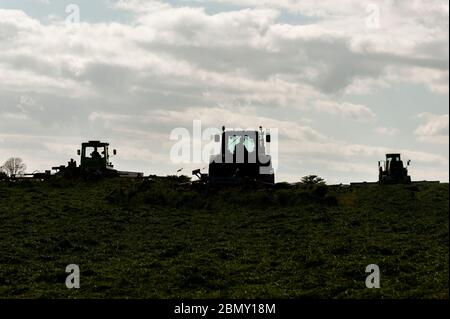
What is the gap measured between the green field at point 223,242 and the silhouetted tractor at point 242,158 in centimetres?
316

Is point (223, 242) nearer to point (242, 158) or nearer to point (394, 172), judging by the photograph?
point (242, 158)

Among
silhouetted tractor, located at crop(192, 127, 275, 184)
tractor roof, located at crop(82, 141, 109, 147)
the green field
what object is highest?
tractor roof, located at crop(82, 141, 109, 147)

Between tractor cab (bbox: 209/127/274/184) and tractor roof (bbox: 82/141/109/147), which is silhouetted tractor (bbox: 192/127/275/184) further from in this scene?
tractor roof (bbox: 82/141/109/147)

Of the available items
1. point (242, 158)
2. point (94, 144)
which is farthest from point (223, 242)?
point (94, 144)

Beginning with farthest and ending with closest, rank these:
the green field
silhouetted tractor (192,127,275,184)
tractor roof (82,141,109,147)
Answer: tractor roof (82,141,109,147)
silhouetted tractor (192,127,275,184)
the green field

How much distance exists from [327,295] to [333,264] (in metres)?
3.04

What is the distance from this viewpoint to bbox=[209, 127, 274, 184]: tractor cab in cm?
3656

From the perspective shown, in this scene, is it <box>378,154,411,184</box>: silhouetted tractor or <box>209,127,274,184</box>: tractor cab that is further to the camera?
<box>378,154,411,184</box>: silhouetted tractor

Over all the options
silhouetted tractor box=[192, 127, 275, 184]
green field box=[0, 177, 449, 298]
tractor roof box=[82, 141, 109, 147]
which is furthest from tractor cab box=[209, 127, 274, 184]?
tractor roof box=[82, 141, 109, 147]

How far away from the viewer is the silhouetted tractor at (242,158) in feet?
120

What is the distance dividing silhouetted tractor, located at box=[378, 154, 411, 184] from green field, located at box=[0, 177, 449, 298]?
15.0 meters

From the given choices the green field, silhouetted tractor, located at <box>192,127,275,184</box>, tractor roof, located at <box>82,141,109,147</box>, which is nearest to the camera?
the green field

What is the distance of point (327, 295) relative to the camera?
45.5 feet
